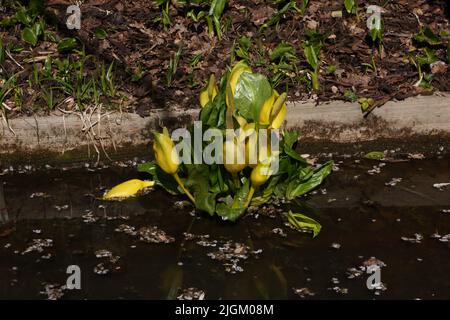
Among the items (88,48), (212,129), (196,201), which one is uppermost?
(88,48)

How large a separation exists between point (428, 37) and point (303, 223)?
179cm

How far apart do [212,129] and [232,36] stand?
1.43 meters

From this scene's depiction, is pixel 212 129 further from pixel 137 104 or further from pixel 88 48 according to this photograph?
pixel 88 48

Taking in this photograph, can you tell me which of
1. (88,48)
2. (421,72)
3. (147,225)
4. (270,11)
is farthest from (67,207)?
(421,72)

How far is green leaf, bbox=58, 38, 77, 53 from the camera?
4582 millimetres

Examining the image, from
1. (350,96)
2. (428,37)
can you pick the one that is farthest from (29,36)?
(428,37)

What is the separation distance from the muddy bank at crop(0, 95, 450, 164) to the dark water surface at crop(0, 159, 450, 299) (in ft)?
0.65

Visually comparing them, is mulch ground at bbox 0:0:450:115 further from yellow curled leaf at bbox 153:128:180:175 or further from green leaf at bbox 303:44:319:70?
yellow curled leaf at bbox 153:128:180:175

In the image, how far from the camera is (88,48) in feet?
15.2

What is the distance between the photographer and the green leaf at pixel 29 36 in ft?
15.2

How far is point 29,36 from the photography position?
464cm

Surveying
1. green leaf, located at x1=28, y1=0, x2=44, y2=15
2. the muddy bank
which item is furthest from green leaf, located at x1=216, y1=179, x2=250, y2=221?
green leaf, located at x1=28, y1=0, x2=44, y2=15

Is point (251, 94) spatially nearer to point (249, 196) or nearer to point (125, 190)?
point (249, 196)

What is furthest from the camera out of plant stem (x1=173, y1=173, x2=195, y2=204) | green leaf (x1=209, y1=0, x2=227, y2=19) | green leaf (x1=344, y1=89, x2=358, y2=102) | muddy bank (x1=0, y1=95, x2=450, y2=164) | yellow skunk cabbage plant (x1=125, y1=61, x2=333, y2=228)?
green leaf (x1=209, y1=0, x2=227, y2=19)
